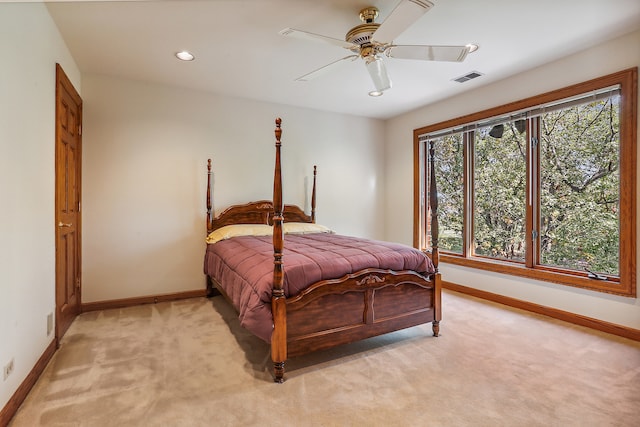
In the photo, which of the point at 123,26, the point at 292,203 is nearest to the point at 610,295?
the point at 292,203

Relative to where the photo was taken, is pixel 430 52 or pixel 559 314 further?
pixel 559 314

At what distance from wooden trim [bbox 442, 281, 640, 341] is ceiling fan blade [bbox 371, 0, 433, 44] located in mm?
3043

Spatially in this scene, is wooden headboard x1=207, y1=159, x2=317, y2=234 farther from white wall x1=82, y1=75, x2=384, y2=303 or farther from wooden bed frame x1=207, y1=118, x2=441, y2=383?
wooden bed frame x1=207, y1=118, x2=441, y2=383

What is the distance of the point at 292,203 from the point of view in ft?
15.6

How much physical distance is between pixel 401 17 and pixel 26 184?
249 cm

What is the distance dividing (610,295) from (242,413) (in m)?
3.24

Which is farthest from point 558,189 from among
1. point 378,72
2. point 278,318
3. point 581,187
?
point 278,318

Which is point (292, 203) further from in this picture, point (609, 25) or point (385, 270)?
point (609, 25)

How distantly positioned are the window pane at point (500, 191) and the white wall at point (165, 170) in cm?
220

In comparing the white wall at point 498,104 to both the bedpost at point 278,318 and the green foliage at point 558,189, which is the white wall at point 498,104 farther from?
the bedpost at point 278,318

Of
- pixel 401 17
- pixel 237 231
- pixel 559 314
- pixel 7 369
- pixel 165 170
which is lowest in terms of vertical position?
pixel 559 314

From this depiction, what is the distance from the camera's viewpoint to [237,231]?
379 cm

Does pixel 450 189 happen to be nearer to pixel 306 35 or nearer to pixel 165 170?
pixel 306 35

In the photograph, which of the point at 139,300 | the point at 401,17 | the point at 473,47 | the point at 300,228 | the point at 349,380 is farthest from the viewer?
the point at 300,228
